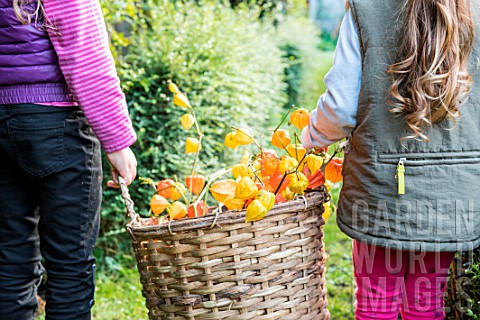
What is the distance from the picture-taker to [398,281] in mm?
1982

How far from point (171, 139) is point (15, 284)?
1.59 m

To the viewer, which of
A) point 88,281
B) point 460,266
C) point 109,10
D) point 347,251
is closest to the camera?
point 88,281

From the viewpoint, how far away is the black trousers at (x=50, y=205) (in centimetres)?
177

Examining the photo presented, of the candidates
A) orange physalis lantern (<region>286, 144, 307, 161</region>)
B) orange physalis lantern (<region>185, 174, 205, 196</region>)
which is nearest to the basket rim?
orange physalis lantern (<region>286, 144, 307, 161</region>)

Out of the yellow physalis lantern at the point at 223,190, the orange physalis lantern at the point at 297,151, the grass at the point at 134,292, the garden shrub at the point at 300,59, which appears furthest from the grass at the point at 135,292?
the garden shrub at the point at 300,59

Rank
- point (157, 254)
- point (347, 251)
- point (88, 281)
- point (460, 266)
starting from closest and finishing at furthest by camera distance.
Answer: point (157, 254)
point (88, 281)
point (460, 266)
point (347, 251)

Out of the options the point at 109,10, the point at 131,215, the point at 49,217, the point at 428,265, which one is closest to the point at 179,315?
the point at 131,215

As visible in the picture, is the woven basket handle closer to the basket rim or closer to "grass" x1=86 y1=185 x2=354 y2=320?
the basket rim

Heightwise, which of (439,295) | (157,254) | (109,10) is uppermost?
(109,10)

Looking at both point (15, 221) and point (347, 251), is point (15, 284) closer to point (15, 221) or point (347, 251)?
point (15, 221)

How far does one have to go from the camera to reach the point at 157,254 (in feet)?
5.77

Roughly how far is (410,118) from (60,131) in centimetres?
102

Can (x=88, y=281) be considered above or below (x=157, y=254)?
below

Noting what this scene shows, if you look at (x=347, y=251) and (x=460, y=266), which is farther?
(x=347, y=251)
